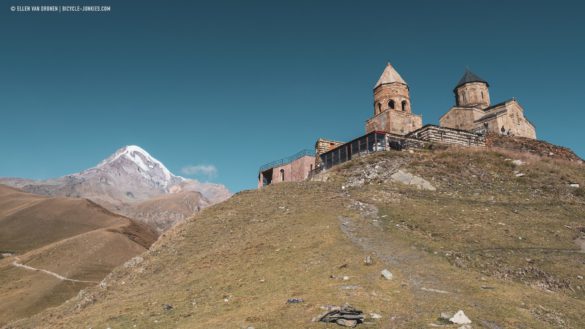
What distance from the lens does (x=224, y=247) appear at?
2889 centimetres

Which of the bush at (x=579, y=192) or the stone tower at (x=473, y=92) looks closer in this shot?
the bush at (x=579, y=192)

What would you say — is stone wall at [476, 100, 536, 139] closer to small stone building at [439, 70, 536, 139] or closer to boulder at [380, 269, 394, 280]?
small stone building at [439, 70, 536, 139]

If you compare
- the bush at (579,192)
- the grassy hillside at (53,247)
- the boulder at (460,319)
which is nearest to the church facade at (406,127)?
the bush at (579,192)

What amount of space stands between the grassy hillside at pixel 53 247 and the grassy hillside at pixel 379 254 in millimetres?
46985

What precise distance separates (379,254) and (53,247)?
99.4 meters

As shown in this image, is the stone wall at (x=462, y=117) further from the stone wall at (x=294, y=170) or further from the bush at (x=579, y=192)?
the bush at (x=579, y=192)

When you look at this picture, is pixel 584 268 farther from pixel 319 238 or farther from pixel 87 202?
pixel 87 202

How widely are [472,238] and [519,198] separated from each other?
38.6 feet

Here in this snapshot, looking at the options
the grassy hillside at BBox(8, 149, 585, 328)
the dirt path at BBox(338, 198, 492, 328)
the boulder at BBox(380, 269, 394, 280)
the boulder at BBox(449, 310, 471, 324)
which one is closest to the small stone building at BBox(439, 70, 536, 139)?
the grassy hillside at BBox(8, 149, 585, 328)

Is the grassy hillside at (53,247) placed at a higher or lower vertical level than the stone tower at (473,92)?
lower

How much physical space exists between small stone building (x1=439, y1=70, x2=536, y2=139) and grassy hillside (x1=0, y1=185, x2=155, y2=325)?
70813mm

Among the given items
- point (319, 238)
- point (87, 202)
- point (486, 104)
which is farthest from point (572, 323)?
point (87, 202)

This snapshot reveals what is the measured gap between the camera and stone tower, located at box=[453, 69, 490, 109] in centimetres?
6819

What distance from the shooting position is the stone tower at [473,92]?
68188 mm
